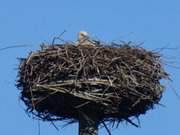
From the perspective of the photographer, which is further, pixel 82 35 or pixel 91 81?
pixel 82 35

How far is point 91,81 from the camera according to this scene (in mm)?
18734

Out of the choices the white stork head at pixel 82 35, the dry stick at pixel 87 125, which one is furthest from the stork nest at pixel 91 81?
the white stork head at pixel 82 35

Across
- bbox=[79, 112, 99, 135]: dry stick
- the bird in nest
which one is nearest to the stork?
the bird in nest

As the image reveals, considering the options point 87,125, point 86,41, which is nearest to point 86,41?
point 86,41

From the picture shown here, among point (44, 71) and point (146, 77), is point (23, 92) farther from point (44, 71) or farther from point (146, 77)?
point (146, 77)

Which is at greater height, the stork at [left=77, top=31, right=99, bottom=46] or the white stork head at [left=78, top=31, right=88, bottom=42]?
the white stork head at [left=78, top=31, right=88, bottom=42]

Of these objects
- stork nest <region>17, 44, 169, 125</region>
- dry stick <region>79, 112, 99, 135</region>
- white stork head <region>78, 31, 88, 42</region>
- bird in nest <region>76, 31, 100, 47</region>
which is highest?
white stork head <region>78, 31, 88, 42</region>

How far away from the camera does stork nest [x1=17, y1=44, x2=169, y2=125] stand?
61.5 feet

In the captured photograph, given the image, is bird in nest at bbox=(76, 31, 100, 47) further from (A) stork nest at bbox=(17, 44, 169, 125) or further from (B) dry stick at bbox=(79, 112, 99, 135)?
(B) dry stick at bbox=(79, 112, 99, 135)

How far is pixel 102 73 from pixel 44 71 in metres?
0.80

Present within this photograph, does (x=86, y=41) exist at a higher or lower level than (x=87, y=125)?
higher

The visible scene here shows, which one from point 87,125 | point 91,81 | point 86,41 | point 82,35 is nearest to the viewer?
point 91,81

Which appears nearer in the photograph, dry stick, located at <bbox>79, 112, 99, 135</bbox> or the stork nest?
the stork nest

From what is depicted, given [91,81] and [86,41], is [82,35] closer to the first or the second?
[86,41]
